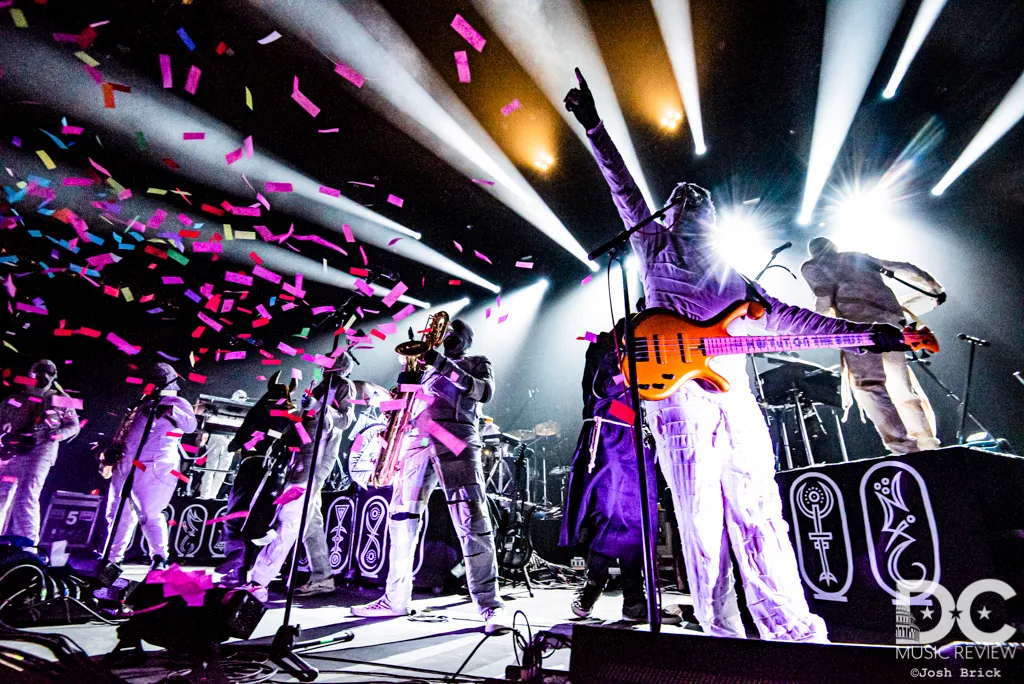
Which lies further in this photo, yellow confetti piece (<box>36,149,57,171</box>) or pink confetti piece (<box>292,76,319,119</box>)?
yellow confetti piece (<box>36,149,57,171</box>)

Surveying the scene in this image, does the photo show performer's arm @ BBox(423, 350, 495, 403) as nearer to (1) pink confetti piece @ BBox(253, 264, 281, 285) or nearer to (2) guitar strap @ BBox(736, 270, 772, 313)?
(2) guitar strap @ BBox(736, 270, 772, 313)

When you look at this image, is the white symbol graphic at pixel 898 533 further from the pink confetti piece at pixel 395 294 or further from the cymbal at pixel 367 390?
the pink confetti piece at pixel 395 294

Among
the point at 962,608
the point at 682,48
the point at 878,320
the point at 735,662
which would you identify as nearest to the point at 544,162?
the point at 682,48

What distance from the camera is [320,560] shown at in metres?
5.27

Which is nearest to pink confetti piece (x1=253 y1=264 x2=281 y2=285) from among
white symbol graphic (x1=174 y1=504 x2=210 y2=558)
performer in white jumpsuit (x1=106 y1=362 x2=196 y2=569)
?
white symbol graphic (x1=174 y1=504 x2=210 y2=558)

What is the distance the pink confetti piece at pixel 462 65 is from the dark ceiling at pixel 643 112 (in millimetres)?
121

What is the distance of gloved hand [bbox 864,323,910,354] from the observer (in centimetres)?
233

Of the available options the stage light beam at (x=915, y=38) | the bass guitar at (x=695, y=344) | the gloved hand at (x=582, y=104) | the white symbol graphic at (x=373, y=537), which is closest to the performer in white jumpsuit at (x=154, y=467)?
the white symbol graphic at (x=373, y=537)

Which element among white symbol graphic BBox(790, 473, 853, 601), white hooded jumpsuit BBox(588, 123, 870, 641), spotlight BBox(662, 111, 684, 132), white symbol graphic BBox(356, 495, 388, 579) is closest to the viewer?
white hooded jumpsuit BBox(588, 123, 870, 641)

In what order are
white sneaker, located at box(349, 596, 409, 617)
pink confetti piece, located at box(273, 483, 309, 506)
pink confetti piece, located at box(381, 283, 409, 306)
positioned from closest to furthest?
white sneaker, located at box(349, 596, 409, 617) < pink confetti piece, located at box(273, 483, 309, 506) < pink confetti piece, located at box(381, 283, 409, 306)

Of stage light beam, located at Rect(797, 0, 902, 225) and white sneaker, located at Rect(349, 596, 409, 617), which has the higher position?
stage light beam, located at Rect(797, 0, 902, 225)

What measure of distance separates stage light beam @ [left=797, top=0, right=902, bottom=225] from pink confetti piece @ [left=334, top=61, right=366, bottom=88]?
21.6 ft

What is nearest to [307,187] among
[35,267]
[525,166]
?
[525,166]

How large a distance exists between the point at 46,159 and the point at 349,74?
5.55 metres
